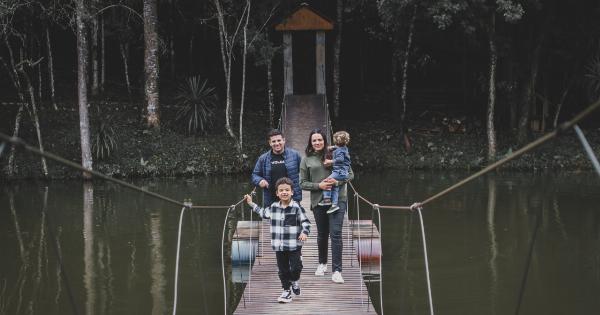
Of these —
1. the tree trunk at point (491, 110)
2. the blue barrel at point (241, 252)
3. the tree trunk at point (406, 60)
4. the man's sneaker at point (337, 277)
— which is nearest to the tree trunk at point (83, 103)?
the tree trunk at point (406, 60)

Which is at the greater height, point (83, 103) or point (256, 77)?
point (256, 77)

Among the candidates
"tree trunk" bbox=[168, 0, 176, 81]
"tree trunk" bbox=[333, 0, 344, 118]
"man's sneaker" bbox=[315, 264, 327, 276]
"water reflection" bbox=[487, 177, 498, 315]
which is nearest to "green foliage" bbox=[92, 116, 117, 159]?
"tree trunk" bbox=[168, 0, 176, 81]

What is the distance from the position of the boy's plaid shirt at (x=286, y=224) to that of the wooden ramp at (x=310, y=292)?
581 millimetres

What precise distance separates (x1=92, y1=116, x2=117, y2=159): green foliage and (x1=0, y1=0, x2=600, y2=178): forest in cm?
4

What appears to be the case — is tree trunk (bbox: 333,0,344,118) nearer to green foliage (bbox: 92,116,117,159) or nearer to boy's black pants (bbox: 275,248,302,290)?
green foliage (bbox: 92,116,117,159)

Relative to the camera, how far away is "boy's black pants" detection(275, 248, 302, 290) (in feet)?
16.5

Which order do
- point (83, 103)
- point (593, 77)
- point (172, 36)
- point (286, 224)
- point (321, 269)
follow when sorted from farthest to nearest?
point (172, 36), point (593, 77), point (83, 103), point (321, 269), point (286, 224)

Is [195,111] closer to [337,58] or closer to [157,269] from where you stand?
[337,58]

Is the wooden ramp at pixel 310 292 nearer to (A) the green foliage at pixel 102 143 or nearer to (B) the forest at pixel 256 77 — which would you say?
(B) the forest at pixel 256 77

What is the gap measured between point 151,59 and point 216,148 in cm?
286

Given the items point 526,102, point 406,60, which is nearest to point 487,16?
point 406,60

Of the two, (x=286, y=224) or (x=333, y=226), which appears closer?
(x=286, y=224)

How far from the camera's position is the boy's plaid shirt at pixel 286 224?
487cm

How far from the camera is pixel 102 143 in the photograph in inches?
617
